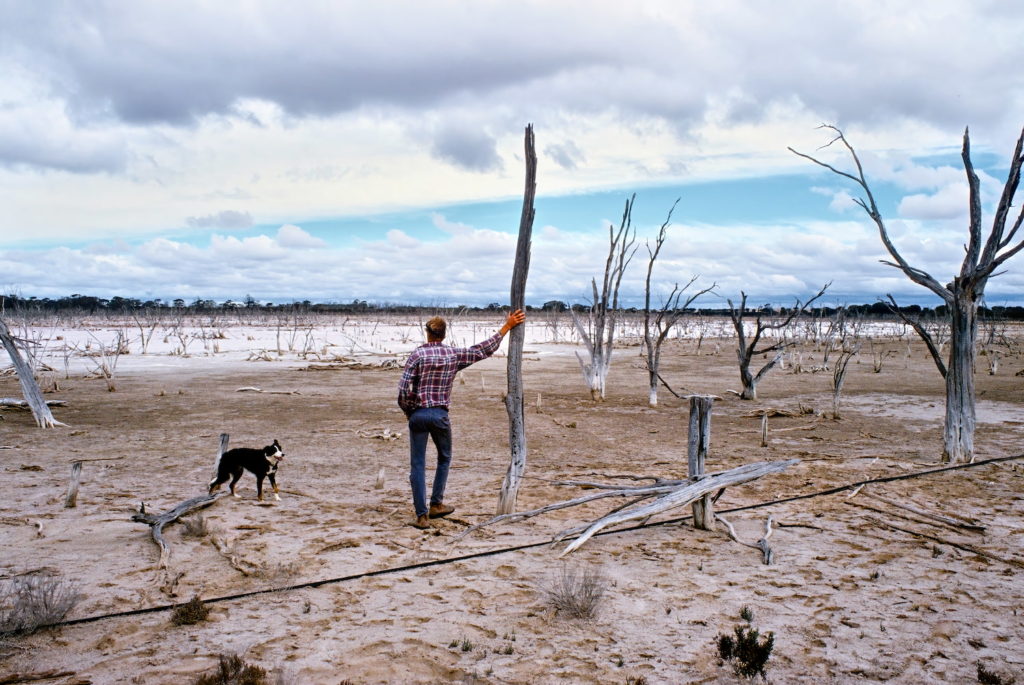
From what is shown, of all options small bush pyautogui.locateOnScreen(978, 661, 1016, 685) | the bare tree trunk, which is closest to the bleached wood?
small bush pyautogui.locateOnScreen(978, 661, 1016, 685)

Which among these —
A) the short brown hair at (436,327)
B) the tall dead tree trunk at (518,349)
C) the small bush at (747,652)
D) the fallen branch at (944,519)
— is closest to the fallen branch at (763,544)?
the fallen branch at (944,519)

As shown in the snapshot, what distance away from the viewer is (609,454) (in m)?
9.51

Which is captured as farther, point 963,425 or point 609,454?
point 609,454

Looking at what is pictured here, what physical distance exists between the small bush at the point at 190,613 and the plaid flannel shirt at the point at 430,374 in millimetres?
2042

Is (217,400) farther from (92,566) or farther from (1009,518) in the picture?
(1009,518)

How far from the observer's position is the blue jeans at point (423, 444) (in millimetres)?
5676

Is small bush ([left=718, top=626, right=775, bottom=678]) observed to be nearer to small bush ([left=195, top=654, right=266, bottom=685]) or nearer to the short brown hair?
small bush ([left=195, top=654, right=266, bottom=685])

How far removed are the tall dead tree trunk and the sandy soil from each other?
1.20ft

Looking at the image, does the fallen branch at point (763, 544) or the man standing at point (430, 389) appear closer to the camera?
the fallen branch at point (763, 544)

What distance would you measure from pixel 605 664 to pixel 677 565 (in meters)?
1.56

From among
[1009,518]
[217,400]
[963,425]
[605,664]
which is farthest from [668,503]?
[217,400]

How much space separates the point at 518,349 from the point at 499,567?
198 cm

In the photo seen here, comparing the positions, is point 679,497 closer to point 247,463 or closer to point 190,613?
point 190,613

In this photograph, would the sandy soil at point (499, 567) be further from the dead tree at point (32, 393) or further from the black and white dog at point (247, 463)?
the dead tree at point (32, 393)
